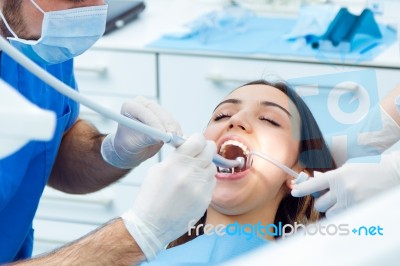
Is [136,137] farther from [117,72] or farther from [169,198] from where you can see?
[117,72]

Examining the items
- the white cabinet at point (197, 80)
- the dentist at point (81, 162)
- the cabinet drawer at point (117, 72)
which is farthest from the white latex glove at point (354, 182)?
the cabinet drawer at point (117, 72)

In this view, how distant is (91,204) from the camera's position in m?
3.16

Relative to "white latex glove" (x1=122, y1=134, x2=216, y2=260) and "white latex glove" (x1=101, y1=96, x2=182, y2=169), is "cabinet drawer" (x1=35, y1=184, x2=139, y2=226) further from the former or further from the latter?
"white latex glove" (x1=122, y1=134, x2=216, y2=260)

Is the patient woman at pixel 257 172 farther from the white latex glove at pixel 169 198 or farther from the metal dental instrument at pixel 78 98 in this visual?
the white latex glove at pixel 169 198

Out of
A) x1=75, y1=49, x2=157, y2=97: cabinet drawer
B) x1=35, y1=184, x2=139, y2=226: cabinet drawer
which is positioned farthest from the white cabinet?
x1=35, y1=184, x2=139, y2=226: cabinet drawer

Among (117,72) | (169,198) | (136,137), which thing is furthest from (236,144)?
(117,72)

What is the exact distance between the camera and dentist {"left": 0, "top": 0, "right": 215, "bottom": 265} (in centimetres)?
151

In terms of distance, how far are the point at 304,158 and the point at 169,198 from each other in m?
0.47

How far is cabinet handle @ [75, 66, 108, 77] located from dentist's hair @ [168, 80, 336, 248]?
125cm

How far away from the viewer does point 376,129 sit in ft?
5.61

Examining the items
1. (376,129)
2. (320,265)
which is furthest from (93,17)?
(320,265)

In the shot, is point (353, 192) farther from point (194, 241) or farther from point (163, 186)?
point (194, 241)

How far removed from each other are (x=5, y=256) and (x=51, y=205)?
1203mm

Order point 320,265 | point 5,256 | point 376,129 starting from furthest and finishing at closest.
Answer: point 5,256
point 376,129
point 320,265
